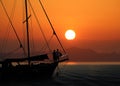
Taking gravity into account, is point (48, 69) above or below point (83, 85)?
above

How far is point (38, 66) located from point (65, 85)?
50.5ft

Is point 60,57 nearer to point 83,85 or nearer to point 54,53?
point 54,53

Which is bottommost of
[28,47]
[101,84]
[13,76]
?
[101,84]

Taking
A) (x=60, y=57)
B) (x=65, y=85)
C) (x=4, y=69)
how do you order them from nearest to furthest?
1. (x=65, y=85)
2. (x=4, y=69)
3. (x=60, y=57)

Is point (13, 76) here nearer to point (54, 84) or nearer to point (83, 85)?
point (54, 84)

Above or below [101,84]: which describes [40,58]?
above

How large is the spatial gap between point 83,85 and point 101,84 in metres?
5.15

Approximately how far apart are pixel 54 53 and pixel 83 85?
55.2 ft

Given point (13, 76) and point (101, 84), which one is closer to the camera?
point (101, 84)

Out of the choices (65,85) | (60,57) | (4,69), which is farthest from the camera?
(60,57)

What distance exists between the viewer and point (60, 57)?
4063 inches

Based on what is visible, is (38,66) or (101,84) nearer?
(101,84)

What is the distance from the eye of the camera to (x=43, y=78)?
10119 cm

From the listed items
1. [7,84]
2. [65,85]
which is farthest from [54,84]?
[7,84]
